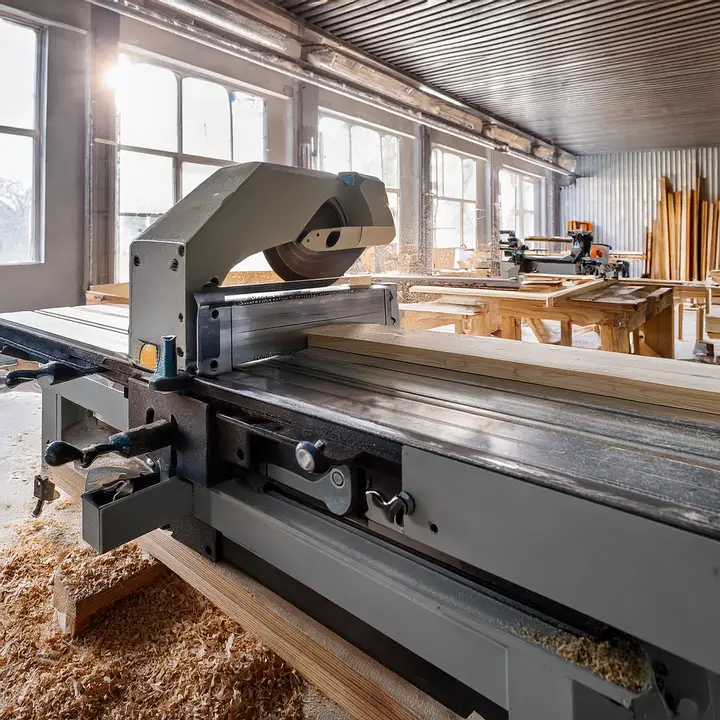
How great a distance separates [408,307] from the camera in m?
3.05

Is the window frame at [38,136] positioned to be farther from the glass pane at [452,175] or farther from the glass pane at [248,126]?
the glass pane at [452,175]

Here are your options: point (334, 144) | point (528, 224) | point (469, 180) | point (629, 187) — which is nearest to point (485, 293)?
point (334, 144)

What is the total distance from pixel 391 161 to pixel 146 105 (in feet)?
11.4

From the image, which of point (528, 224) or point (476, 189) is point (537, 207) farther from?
point (476, 189)

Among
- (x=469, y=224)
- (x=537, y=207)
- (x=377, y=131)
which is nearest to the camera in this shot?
(x=377, y=131)

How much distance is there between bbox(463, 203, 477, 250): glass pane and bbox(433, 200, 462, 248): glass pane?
0.12 meters

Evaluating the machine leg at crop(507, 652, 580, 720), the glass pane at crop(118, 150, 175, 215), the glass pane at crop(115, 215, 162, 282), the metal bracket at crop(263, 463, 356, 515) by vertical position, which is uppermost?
the glass pane at crop(118, 150, 175, 215)

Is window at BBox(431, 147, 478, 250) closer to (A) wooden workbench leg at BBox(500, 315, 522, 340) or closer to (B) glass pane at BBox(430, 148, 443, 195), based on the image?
(B) glass pane at BBox(430, 148, 443, 195)

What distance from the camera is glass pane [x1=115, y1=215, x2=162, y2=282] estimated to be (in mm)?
4550

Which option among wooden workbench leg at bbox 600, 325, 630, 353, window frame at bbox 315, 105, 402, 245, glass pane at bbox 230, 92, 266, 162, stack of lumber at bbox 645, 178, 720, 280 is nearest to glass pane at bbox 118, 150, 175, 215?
glass pane at bbox 230, 92, 266, 162

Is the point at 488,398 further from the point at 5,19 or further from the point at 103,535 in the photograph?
the point at 5,19

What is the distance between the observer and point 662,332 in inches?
137

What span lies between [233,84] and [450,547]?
5.71m

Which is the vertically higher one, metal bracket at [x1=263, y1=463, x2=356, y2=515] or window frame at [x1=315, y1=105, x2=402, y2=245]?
window frame at [x1=315, y1=105, x2=402, y2=245]
